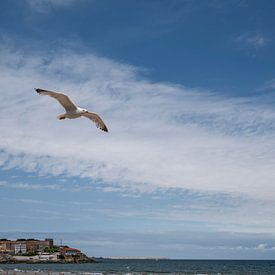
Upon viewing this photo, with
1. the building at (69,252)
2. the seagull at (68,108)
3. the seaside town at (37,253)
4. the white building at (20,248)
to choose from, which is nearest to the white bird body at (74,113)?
the seagull at (68,108)

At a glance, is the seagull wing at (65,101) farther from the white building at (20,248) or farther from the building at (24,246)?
the white building at (20,248)

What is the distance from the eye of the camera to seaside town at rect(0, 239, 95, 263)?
4444 inches

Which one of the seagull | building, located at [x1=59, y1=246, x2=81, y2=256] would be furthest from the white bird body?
building, located at [x1=59, y1=246, x2=81, y2=256]

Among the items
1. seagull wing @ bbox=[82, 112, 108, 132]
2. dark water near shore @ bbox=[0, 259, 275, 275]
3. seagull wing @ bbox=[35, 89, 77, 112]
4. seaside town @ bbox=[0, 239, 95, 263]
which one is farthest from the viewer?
seaside town @ bbox=[0, 239, 95, 263]

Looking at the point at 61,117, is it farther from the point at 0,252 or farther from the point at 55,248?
the point at 55,248

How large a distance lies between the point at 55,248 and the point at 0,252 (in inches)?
623

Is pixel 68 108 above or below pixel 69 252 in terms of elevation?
below

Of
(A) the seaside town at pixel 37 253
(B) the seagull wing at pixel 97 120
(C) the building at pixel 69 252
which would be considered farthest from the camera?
(C) the building at pixel 69 252

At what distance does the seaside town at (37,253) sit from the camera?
370ft

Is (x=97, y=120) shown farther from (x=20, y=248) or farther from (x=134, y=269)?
(x=20, y=248)

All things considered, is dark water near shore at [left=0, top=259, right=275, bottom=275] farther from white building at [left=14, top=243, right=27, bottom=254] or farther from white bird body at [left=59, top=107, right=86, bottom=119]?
white bird body at [left=59, top=107, right=86, bottom=119]

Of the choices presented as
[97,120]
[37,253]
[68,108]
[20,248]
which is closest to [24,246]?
[20,248]

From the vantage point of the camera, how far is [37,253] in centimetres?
12381

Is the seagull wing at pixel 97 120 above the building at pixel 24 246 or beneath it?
beneath
